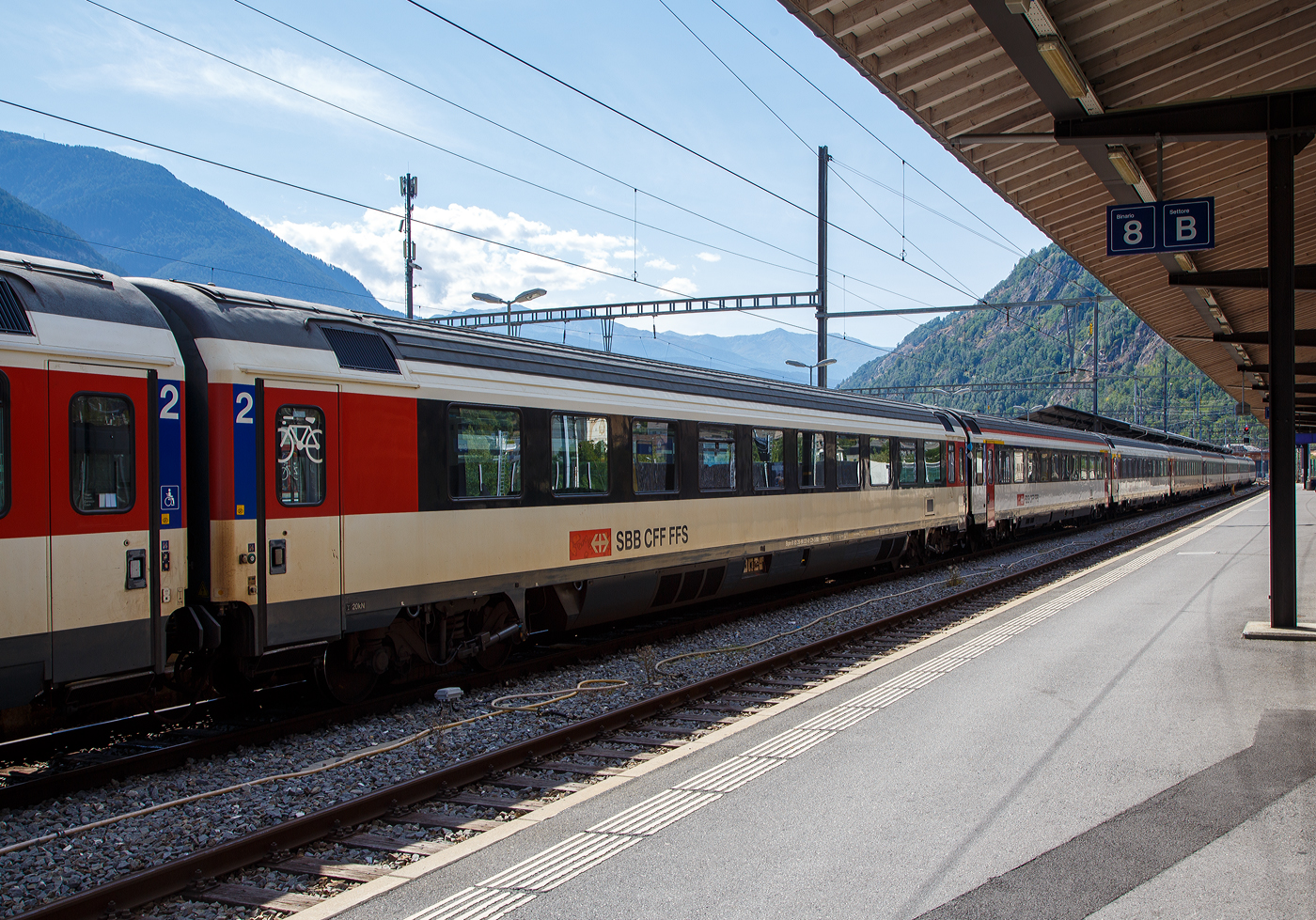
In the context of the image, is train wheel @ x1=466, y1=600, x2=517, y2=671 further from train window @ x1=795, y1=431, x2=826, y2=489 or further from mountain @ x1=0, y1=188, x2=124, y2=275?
mountain @ x1=0, y1=188, x2=124, y2=275

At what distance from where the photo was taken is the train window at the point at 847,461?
1492 centimetres

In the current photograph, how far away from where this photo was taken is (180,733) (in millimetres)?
7199

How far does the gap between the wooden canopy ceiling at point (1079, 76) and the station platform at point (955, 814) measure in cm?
536

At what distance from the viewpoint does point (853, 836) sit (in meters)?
4.90

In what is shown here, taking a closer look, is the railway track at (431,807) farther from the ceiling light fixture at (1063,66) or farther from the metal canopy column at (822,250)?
the metal canopy column at (822,250)

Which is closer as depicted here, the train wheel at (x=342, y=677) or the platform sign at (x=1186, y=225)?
the train wheel at (x=342, y=677)

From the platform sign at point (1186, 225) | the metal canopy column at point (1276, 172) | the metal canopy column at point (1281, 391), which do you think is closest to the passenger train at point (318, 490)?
the platform sign at point (1186, 225)

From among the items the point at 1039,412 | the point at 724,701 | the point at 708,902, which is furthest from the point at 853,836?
the point at 1039,412

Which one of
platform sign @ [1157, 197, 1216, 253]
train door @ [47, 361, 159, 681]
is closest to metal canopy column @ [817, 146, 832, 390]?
platform sign @ [1157, 197, 1216, 253]

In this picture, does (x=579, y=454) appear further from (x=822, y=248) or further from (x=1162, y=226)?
(x=822, y=248)

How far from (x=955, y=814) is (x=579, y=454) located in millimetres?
5584

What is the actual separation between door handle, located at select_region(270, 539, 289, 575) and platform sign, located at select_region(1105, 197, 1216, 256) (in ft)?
28.3

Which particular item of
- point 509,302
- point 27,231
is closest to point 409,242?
point 509,302

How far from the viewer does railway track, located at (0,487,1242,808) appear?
5.99 m
